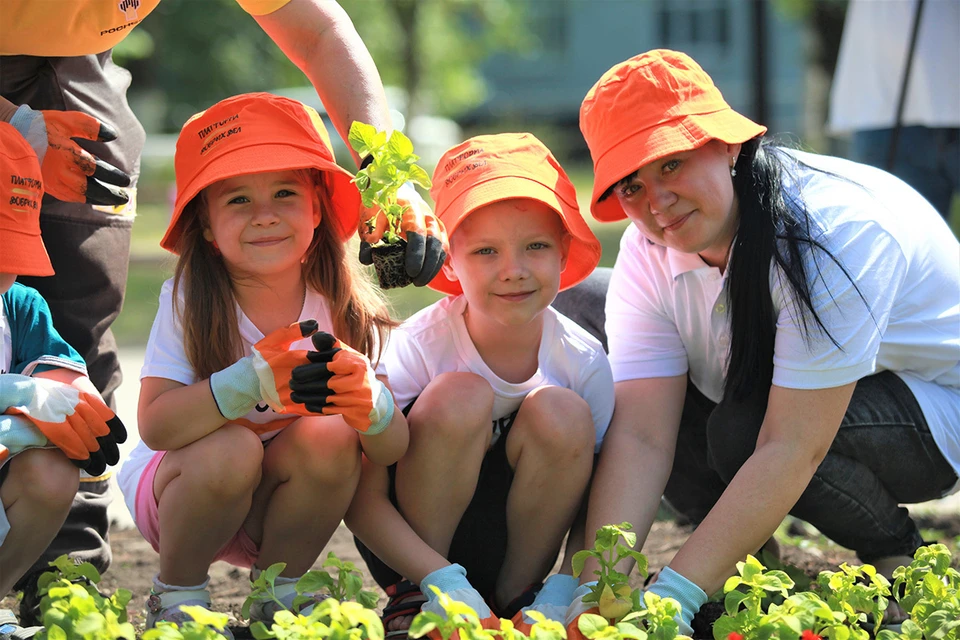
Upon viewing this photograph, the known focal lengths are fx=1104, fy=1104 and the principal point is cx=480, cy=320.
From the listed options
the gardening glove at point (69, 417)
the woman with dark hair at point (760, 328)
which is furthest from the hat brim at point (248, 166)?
the woman with dark hair at point (760, 328)

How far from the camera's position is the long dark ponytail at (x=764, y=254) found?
8.22ft

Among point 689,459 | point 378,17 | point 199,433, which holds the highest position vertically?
point 378,17

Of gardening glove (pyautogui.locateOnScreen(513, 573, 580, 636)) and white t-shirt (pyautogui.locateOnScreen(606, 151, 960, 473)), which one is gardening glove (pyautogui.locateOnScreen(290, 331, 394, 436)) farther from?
white t-shirt (pyautogui.locateOnScreen(606, 151, 960, 473))

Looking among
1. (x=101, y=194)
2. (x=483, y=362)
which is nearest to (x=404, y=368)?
(x=483, y=362)

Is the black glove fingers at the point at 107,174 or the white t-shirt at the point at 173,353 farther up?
the black glove fingers at the point at 107,174

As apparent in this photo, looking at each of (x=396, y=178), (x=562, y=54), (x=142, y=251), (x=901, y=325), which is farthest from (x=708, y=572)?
(x=562, y=54)

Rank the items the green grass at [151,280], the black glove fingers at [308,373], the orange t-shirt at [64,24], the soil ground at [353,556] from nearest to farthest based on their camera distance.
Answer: the black glove fingers at [308,373]
the orange t-shirt at [64,24]
the soil ground at [353,556]
the green grass at [151,280]

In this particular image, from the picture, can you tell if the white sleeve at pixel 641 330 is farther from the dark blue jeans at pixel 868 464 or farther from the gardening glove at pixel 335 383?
the gardening glove at pixel 335 383

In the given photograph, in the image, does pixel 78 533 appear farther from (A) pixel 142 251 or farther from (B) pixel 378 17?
(B) pixel 378 17

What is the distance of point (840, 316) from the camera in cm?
247

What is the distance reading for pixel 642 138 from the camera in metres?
2.46

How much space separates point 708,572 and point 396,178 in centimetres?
109

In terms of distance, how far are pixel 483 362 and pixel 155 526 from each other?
87cm

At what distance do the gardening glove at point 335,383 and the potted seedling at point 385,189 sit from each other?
21cm
